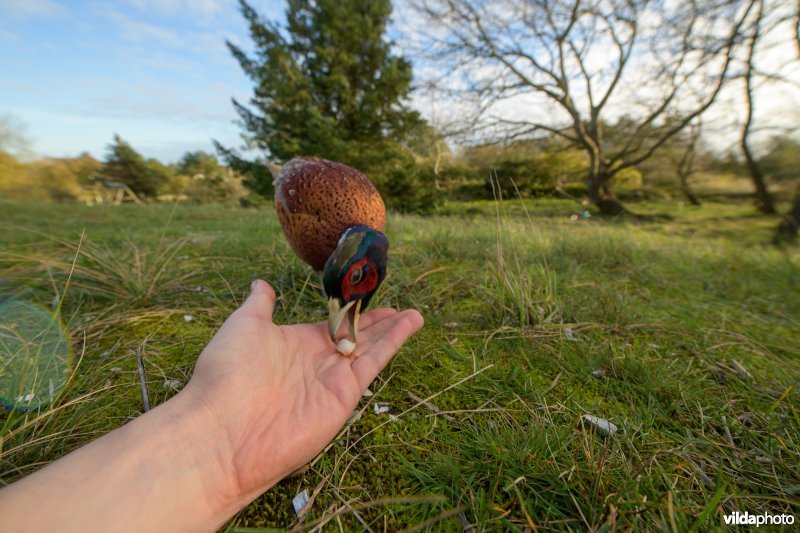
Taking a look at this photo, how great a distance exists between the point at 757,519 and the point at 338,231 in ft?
6.40

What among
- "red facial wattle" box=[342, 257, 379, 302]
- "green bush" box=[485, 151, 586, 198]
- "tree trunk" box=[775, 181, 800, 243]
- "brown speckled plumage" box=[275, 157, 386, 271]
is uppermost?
"green bush" box=[485, 151, 586, 198]

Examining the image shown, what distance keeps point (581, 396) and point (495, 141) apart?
12280 mm

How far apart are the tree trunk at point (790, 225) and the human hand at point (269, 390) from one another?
1024 centimetres

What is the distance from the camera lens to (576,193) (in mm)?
17953

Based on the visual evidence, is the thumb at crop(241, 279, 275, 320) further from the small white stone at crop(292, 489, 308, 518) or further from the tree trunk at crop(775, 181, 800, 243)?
the tree trunk at crop(775, 181, 800, 243)

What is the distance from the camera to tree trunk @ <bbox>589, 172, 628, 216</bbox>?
12.7 metres

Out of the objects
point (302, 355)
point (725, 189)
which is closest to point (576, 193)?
point (725, 189)

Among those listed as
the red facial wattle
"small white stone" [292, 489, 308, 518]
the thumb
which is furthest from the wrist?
the red facial wattle

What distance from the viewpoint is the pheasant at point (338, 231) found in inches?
56.2

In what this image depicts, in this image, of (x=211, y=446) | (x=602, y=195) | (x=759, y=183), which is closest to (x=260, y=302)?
(x=211, y=446)

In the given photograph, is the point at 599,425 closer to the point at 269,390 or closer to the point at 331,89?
the point at 269,390

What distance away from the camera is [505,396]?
129 cm

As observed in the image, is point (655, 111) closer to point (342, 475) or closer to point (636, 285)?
point (636, 285)

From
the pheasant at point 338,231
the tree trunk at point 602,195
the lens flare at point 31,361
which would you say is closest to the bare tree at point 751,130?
the tree trunk at point 602,195
